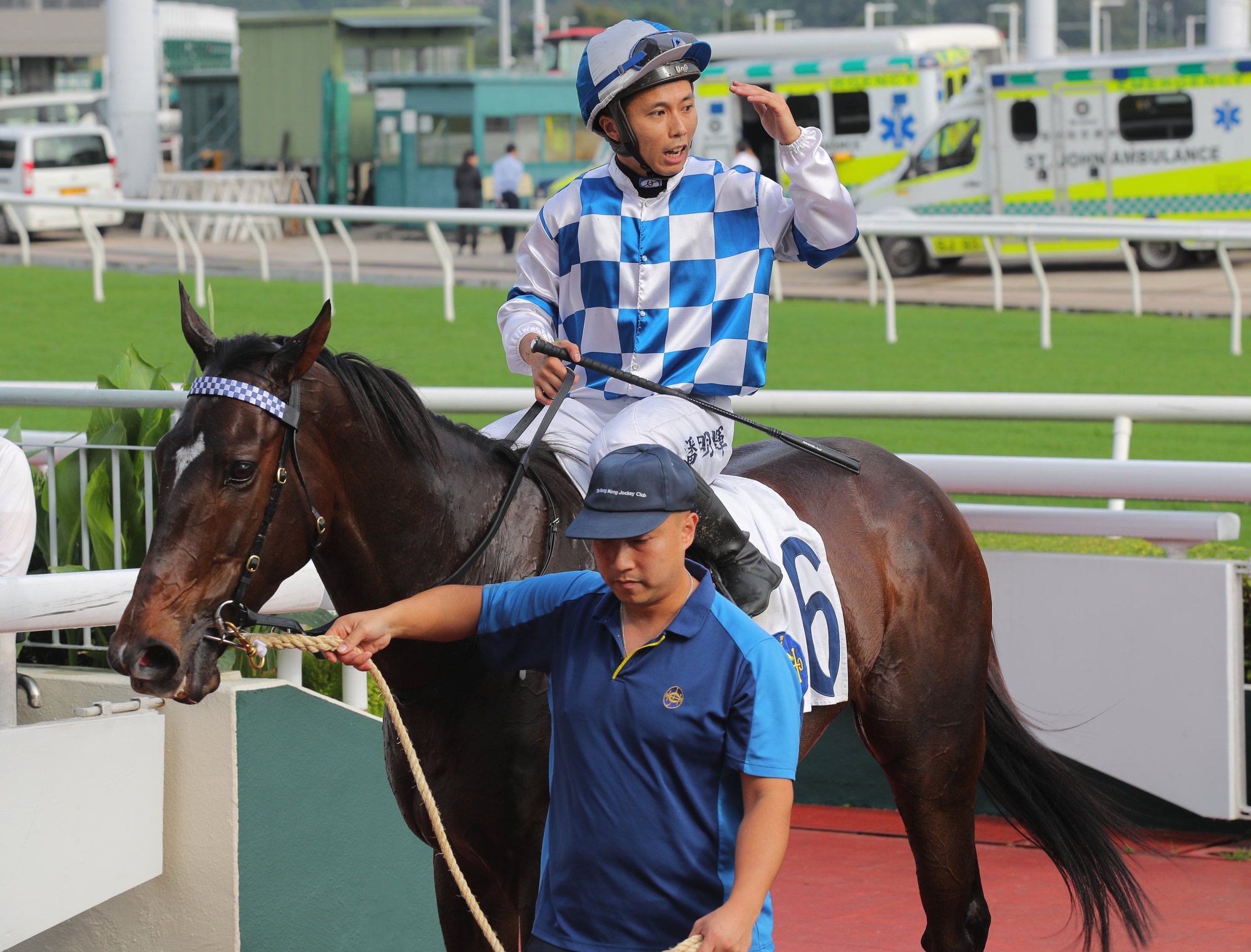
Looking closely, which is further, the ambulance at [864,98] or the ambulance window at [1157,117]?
the ambulance at [864,98]

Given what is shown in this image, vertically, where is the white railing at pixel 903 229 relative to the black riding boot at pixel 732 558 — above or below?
above

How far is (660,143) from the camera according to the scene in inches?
113

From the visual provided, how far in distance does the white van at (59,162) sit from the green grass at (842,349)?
8.87 m

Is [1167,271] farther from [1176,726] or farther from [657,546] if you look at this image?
[657,546]

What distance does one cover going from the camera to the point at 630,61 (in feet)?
9.39

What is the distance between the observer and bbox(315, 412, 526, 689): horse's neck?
2641mm

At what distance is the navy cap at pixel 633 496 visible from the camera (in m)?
2.12

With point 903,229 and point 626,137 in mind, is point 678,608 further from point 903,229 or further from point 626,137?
point 903,229

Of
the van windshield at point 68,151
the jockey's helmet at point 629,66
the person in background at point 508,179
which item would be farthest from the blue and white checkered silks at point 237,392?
the van windshield at point 68,151

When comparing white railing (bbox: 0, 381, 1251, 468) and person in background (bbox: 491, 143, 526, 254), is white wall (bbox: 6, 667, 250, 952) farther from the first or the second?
person in background (bbox: 491, 143, 526, 254)

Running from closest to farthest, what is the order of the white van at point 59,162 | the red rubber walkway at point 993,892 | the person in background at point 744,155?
the red rubber walkway at point 993,892
the person in background at point 744,155
the white van at point 59,162

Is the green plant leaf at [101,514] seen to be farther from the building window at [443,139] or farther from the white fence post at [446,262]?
the building window at [443,139]

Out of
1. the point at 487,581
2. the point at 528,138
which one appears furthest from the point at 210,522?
the point at 528,138

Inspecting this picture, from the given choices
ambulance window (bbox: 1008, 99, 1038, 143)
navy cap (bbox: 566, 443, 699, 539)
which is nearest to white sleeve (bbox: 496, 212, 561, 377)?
navy cap (bbox: 566, 443, 699, 539)
